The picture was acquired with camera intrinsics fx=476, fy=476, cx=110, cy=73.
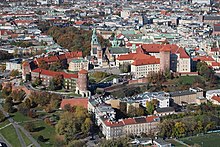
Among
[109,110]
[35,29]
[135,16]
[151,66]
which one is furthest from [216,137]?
[135,16]

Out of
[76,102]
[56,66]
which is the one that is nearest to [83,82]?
[76,102]

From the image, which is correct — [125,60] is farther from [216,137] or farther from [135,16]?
[135,16]

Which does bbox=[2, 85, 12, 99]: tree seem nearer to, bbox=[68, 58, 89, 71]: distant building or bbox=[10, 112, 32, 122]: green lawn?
bbox=[10, 112, 32, 122]: green lawn

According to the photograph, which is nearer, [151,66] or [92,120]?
[92,120]

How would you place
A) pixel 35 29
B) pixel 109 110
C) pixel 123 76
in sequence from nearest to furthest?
pixel 109 110 → pixel 123 76 → pixel 35 29

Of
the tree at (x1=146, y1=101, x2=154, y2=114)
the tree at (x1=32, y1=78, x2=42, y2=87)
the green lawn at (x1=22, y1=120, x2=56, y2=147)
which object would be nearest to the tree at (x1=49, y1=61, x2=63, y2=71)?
the tree at (x1=32, y1=78, x2=42, y2=87)

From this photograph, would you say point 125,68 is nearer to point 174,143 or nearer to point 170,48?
point 170,48

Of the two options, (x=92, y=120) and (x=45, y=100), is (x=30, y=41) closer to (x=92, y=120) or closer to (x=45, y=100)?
(x=45, y=100)

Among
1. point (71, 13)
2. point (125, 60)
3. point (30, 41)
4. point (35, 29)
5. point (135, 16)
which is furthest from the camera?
point (71, 13)
